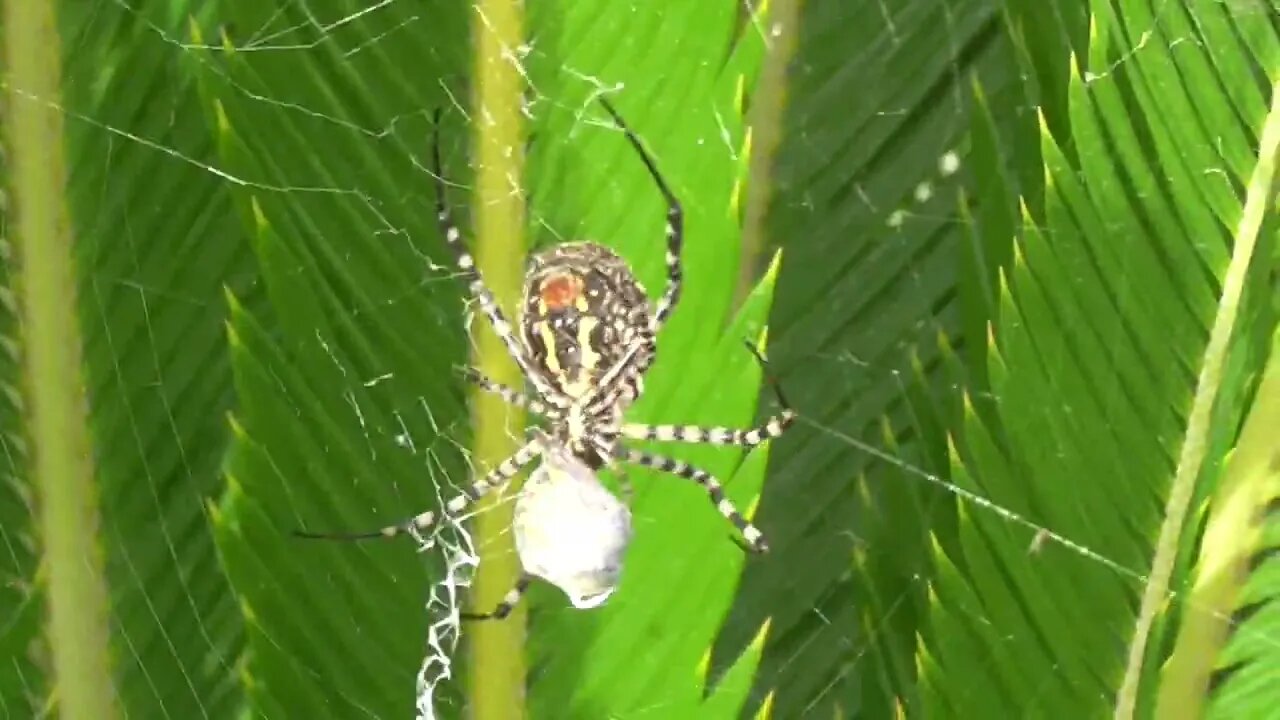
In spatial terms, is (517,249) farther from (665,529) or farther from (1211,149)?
(1211,149)

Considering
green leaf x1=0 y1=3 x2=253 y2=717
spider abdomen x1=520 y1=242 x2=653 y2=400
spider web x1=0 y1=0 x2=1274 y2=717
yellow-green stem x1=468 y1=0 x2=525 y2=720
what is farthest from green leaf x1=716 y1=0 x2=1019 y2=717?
green leaf x1=0 y1=3 x2=253 y2=717

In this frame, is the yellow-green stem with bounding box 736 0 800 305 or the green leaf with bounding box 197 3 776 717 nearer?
the green leaf with bounding box 197 3 776 717

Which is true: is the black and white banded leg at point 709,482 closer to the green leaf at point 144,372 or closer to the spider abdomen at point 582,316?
the spider abdomen at point 582,316

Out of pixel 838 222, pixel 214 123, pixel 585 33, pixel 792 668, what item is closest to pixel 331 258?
pixel 214 123

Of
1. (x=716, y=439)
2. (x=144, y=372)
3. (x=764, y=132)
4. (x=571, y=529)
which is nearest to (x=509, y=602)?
(x=571, y=529)

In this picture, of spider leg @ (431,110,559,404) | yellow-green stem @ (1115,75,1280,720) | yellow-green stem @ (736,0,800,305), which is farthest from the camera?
yellow-green stem @ (736,0,800,305)

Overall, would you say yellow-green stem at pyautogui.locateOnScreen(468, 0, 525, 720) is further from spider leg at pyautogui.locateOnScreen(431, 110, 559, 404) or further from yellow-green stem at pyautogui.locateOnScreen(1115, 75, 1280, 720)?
yellow-green stem at pyautogui.locateOnScreen(1115, 75, 1280, 720)
